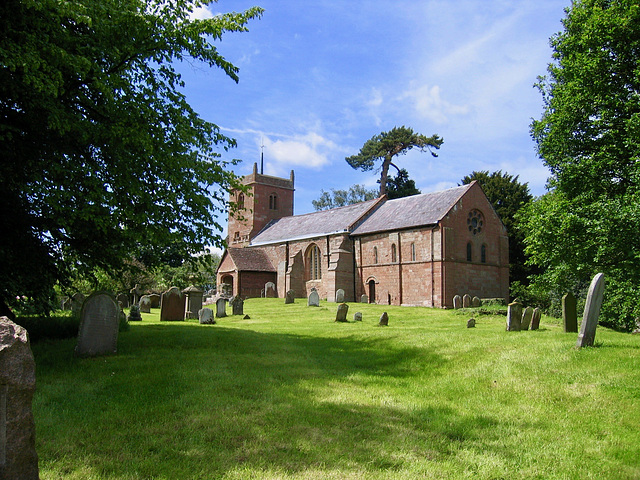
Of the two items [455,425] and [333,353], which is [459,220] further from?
[455,425]

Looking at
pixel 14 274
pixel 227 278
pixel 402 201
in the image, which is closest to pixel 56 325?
pixel 14 274

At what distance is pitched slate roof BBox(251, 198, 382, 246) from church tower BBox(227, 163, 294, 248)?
2.11 metres

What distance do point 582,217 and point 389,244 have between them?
19.7 metres

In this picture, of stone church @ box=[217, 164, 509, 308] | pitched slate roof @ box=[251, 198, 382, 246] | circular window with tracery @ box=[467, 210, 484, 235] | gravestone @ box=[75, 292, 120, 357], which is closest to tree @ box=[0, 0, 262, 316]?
gravestone @ box=[75, 292, 120, 357]

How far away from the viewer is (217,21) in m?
11.1

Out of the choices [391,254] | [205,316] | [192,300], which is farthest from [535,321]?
[391,254]

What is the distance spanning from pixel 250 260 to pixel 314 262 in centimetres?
670

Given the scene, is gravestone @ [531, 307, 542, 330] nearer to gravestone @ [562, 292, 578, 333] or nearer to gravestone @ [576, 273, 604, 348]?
gravestone @ [562, 292, 578, 333]

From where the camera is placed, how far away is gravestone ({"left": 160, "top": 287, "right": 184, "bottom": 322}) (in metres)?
19.2

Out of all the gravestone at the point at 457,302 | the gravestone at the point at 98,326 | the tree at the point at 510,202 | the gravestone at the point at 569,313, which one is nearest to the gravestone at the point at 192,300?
the gravestone at the point at 98,326

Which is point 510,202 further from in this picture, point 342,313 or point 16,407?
point 16,407

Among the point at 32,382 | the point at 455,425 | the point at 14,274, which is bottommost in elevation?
the point at 455,425

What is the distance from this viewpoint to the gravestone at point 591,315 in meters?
9.62

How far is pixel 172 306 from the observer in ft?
63.6
